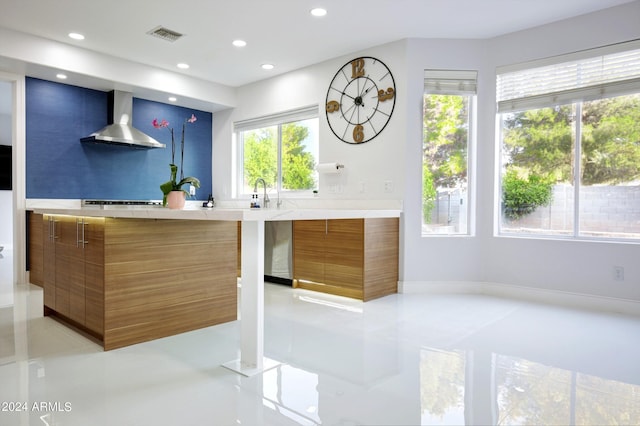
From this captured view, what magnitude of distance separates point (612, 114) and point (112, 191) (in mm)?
5439

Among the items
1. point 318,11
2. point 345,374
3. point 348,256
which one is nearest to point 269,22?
point 318,11

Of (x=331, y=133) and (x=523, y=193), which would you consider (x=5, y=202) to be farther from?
(x=523, y=193)

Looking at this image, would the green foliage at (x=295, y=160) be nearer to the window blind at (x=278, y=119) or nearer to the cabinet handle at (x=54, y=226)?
the window blind at (x=278, y=119)

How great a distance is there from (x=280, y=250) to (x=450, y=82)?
2469 millimetres

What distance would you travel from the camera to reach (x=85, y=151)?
4809mm

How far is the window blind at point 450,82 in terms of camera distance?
3996mm

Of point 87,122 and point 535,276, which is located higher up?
point 87,122

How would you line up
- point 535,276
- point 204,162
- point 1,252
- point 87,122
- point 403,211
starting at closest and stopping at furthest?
point 535,276, point 403,211, point 87,122, point 204,162, point 1,252

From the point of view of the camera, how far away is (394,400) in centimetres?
172

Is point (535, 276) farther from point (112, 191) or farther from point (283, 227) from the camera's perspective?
point (112, 191)

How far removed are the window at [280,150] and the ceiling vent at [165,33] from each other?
161 cm

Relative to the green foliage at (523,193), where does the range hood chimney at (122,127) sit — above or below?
above

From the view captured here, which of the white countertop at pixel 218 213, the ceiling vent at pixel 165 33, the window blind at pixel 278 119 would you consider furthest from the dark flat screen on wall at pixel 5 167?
the white countertop at pixel 218 213

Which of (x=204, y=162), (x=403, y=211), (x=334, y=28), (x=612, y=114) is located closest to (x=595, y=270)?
(x=612, y=114)
